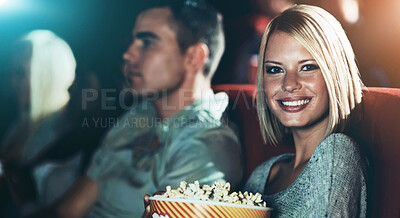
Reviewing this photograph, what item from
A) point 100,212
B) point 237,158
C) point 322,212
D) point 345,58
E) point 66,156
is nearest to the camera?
point 322,212

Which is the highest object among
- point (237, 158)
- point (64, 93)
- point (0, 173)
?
point (64, 93)

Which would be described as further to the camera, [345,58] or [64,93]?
[64,93]

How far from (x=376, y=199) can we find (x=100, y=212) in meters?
1.21

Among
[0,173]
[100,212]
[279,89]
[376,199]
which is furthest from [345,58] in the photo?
[0,173]

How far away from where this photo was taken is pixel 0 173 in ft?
7.75

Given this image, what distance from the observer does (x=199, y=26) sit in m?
2.09

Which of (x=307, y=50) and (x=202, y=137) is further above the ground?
(x=307, y=50)

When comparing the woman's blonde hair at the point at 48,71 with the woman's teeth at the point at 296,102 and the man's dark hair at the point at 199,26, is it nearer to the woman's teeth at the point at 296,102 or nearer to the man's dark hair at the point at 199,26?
the man's dark hair at the point at 199,26

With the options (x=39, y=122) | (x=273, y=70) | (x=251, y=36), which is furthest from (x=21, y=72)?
(x=273, y=70)

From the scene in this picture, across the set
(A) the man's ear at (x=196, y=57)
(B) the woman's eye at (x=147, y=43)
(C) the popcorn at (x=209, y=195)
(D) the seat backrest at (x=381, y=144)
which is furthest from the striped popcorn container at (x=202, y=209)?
(B) the woman's eye at (x=147, y=43)

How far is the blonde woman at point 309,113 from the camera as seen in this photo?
128cm

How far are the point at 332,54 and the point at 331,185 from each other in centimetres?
42

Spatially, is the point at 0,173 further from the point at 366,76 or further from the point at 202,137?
the point at 366,76

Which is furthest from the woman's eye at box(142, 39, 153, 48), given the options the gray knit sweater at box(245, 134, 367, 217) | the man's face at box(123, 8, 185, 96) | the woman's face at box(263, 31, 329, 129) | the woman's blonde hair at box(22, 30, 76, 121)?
the gray knit sweater at box(245, 134, 367, 217)
